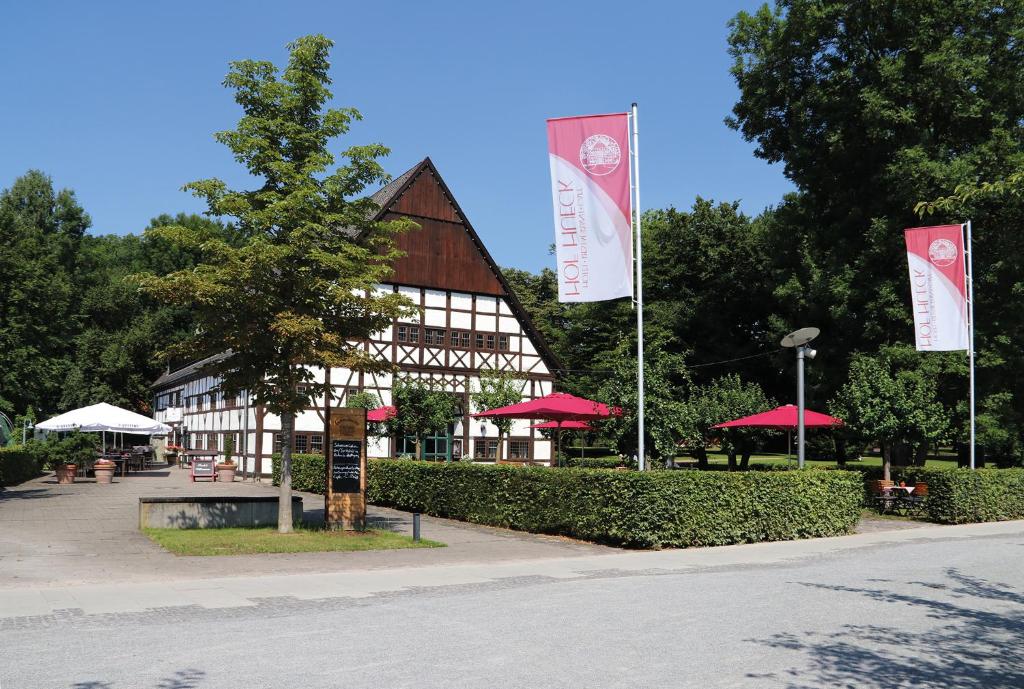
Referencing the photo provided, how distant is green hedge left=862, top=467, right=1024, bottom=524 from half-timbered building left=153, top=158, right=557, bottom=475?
1996 cm

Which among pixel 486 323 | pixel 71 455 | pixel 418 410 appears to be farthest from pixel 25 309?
pixel 486 323

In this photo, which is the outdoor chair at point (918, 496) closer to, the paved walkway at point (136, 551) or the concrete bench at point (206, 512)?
the paved walkway at point (136, 551)

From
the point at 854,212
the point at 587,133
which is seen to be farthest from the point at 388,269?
the point at 854,212

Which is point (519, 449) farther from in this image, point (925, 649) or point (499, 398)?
point (925, 649)

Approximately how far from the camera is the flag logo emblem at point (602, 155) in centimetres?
1627

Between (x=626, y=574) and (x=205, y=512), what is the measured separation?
30.9 feet

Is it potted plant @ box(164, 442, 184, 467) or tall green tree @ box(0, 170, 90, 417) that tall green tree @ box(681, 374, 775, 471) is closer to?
tall green tree @ box(0, 170, 90, 417)

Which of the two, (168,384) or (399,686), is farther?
(168,384)

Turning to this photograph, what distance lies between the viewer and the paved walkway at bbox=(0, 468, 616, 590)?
12.4 meters

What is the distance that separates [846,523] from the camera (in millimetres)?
19953

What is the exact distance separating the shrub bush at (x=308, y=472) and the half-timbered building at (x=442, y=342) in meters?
5.47

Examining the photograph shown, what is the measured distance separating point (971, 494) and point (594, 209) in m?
13.7

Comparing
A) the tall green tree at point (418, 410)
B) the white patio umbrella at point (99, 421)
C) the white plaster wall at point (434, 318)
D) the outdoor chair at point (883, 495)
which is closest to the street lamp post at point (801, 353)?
the outdoor chair at point (883, 495)

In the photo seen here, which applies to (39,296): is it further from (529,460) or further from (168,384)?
(168,384)
